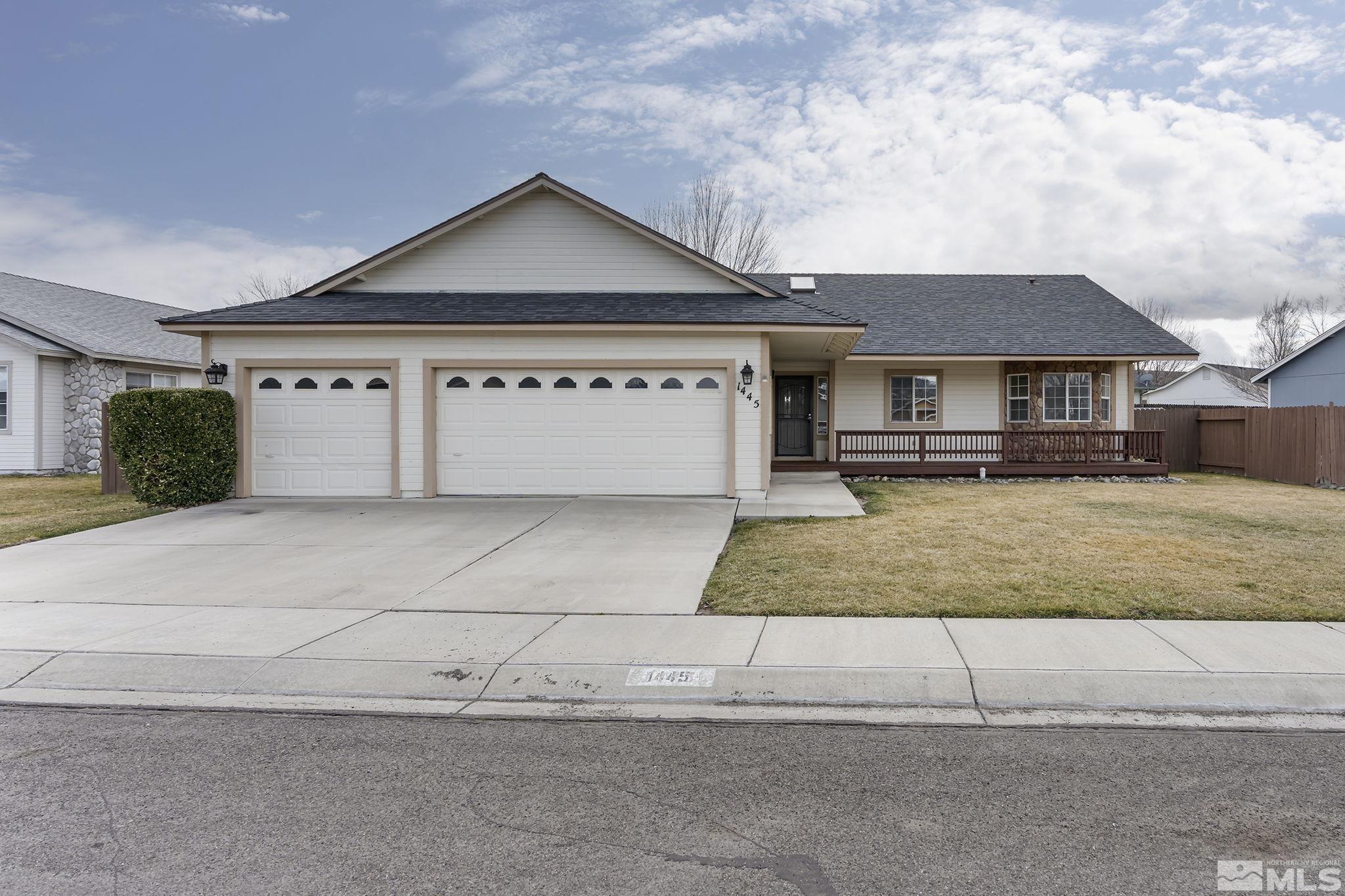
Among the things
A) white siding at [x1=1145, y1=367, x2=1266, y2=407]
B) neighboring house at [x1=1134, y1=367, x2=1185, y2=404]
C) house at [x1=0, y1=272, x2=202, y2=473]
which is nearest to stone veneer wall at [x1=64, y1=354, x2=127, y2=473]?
house at [x1=0, y1=272, x2=202, y2=473]

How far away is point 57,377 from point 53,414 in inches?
39.7

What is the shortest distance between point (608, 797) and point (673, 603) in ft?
11.2

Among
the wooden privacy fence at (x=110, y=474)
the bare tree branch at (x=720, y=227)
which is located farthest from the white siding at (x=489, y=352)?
the bare tree branch at (x=720, y=227)

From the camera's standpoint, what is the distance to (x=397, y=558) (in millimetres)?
8945

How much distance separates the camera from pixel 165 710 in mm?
4652

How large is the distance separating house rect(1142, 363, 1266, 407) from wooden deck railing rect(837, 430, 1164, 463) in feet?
117

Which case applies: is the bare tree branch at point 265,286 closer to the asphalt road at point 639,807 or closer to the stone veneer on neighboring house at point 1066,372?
the stone veneer on neighboring house at point 1066,372

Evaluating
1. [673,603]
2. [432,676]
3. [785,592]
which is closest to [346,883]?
[432,676]

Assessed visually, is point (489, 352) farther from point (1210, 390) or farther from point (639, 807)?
point (1210, 390)

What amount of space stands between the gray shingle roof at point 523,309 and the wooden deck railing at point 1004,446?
19.0ft

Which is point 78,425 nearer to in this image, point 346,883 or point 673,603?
→ point 673,603

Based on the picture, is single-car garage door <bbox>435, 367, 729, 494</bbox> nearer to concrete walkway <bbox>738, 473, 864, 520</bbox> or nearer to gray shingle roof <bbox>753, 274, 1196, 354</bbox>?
concrete walkway <bbox>738, 473, 864, 520</bbox>

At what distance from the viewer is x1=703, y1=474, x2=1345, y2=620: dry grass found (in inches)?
258

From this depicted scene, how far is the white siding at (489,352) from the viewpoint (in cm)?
1354
